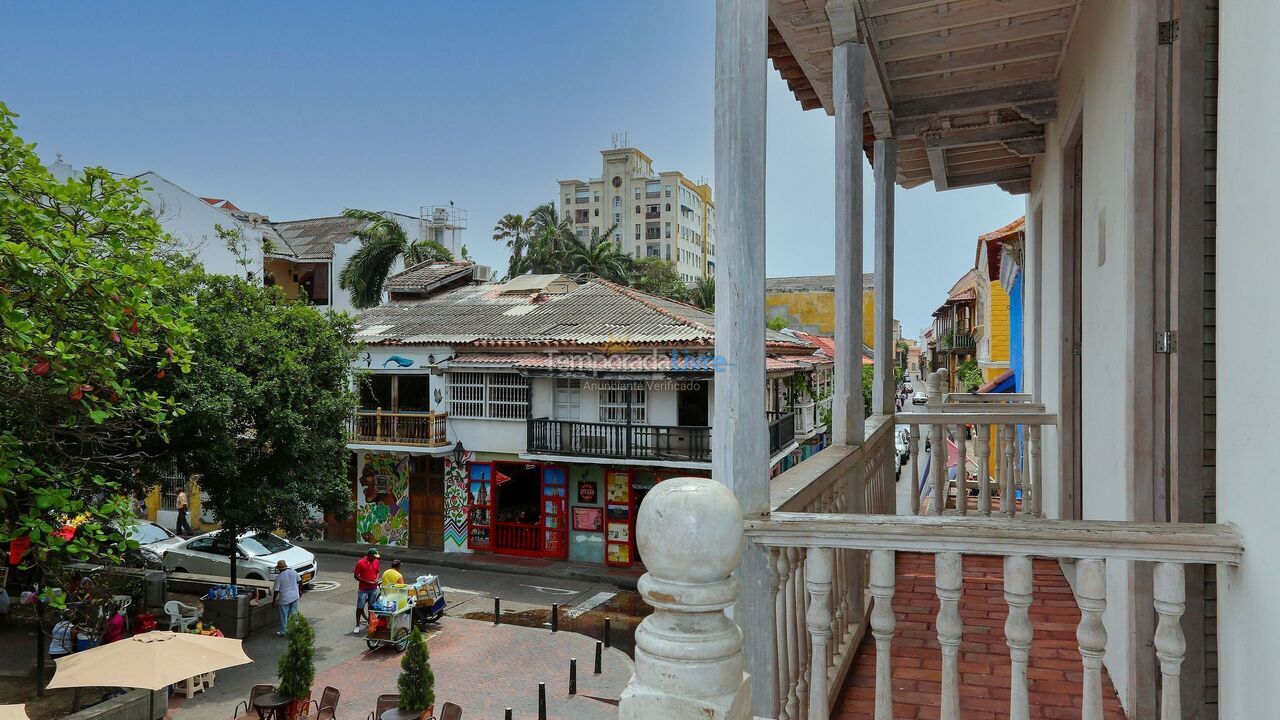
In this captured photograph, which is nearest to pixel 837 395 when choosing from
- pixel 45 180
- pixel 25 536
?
pixel 45 180

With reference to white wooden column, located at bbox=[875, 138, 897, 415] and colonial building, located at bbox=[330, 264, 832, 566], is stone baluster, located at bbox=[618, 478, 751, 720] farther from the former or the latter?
colonial building, located at bbox=[330, 264, 832, 566]

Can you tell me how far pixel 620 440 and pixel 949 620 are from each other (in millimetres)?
16833

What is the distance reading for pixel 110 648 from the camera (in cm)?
880

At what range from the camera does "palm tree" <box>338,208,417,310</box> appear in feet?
96.9

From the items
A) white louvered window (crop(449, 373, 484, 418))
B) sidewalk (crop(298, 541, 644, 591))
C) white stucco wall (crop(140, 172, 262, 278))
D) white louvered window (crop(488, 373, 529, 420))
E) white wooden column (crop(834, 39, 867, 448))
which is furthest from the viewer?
white stucco wall (crop(140, 172, 262, 278))

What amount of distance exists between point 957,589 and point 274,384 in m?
13.8

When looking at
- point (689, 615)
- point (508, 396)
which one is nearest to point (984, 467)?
point (689, 615)

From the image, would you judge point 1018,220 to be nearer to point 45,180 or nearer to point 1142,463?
point 1142,463

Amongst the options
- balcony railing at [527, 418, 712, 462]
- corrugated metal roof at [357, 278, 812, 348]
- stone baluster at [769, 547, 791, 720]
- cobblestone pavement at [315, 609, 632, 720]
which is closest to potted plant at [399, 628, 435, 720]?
cobblestone pavement at [315, 609, 632, 720]

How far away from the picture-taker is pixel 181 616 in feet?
42.5

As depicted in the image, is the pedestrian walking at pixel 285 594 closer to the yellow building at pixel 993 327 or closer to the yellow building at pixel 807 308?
the yellow building at pixel 993 327

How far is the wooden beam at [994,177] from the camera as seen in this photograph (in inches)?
377

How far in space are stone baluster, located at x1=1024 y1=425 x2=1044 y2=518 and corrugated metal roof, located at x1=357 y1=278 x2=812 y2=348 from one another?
10900 millimetres

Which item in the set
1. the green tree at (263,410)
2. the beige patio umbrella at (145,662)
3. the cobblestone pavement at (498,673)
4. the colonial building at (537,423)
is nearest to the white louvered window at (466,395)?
the colonial building at (537,423)
